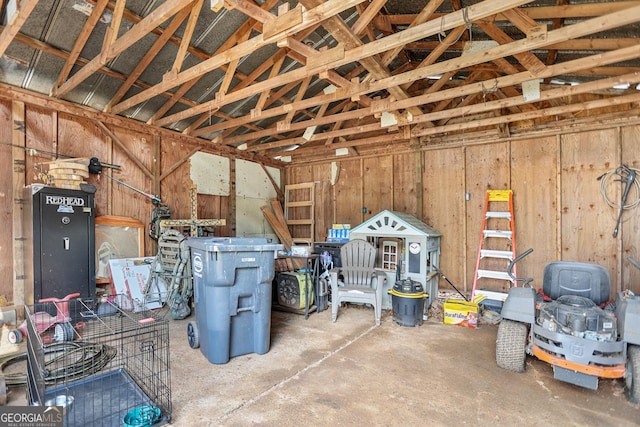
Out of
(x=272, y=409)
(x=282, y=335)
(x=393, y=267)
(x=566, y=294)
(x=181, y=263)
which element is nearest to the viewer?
(x=272, y=409)

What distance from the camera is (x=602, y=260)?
4230 mm

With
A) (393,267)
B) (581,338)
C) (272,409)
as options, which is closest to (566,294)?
(581,338)

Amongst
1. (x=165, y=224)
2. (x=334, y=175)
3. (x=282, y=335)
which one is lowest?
(x=282, y=335)

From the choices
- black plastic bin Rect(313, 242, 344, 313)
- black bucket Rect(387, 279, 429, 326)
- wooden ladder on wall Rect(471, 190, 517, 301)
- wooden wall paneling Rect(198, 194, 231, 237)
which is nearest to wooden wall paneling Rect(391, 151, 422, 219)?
wooden ladder on wall Rect(471, 190, 517, 301)

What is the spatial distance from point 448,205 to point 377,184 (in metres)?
1.37

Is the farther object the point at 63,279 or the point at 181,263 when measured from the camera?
the point at 181,263

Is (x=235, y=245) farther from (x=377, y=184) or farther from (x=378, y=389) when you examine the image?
(x=377, y=184)

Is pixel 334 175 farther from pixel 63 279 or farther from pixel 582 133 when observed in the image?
pixel 63 279

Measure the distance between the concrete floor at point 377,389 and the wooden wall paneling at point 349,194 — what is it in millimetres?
3191

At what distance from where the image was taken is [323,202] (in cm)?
670

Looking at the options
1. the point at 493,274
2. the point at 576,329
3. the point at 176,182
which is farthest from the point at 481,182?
the point at 176,182

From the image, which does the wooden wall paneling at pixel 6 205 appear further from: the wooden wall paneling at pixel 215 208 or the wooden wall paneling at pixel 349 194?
the wooden wall paneling at pixel 349 194

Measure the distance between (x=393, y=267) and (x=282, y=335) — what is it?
87.8 inches

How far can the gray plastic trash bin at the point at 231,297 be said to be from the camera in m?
2.72
